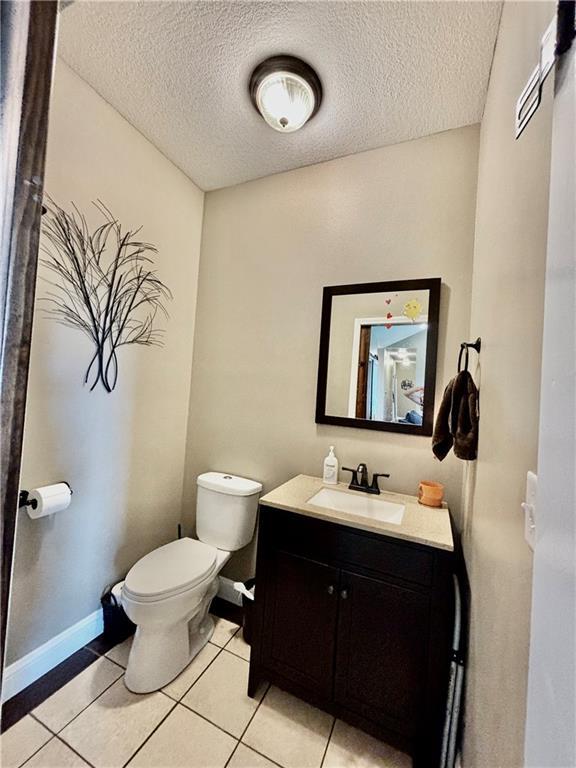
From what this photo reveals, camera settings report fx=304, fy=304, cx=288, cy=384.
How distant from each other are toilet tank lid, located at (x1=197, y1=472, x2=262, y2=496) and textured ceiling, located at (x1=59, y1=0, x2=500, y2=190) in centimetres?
190

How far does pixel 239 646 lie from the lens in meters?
1.57

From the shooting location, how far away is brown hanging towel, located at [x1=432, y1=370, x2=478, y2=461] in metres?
1.06

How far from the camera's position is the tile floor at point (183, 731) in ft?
3.52

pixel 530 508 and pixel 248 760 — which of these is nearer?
pixel 530 508

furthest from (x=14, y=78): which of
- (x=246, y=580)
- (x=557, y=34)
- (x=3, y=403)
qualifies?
(x=246, y=580)

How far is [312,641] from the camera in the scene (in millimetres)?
1207

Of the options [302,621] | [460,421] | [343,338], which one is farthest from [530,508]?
[343,338]

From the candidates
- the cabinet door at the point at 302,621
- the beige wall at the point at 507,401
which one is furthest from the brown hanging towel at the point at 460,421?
the cabinet door at the point at 302,621

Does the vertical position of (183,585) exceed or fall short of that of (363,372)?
it falls short

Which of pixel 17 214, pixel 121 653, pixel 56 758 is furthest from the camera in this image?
pixel 121 653

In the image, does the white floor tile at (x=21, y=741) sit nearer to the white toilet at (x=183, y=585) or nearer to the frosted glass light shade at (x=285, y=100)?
the white toilet at (x=183, y=585)

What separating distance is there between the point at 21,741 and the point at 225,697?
72 centimetres

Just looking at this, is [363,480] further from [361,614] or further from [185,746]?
[185,746]

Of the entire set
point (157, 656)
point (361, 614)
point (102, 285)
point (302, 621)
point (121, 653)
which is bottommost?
point (121, 653)
